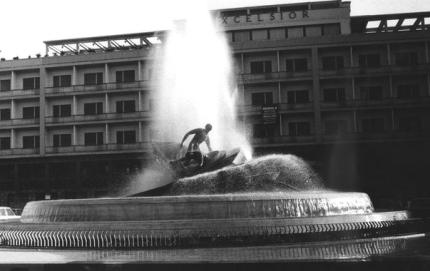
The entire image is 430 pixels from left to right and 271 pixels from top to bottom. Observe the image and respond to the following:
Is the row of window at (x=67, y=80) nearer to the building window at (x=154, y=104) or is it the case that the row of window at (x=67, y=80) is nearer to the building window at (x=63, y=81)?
the building window at (x=63, y=81)

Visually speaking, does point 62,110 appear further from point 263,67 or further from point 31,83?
point 263,67

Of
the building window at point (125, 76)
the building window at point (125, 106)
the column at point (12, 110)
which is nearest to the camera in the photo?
the building window at point (125, 106)

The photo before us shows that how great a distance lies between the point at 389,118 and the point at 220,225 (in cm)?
4053

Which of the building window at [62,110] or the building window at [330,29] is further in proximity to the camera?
the building window at [62,110]

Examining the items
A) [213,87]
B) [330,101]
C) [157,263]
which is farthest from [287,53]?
[157,263]

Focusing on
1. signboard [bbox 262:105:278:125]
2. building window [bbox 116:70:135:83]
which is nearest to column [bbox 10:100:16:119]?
building window [bbox 116:70:135:83]

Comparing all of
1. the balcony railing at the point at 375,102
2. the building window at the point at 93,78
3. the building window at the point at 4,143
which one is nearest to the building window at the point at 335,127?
the balcony railing at the point at 375,102

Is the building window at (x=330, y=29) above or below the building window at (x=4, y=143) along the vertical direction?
above

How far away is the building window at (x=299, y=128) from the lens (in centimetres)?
4972

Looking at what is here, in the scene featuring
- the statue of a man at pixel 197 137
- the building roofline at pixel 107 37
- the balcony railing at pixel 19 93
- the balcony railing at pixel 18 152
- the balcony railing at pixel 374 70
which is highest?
the building roofline at pixel 107 37

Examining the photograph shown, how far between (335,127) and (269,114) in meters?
6.13

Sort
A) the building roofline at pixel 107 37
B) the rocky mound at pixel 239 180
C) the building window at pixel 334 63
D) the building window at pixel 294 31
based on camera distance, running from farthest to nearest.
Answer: the building roofline at pixel 107 37
the building window at pixel 294 31
the building window at pixel 334 63
the rocky mound at pixel 239 180

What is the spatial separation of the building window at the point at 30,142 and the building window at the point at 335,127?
93.9 ft

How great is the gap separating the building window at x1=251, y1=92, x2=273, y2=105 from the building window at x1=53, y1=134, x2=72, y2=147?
61.2 feet
